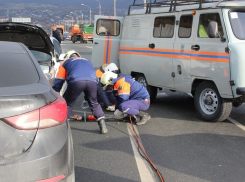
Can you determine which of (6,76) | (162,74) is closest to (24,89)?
(6,76)

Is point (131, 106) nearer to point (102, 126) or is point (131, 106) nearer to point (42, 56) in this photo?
point (102, 126)

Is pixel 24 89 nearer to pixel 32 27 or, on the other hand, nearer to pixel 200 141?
pixel 200 141

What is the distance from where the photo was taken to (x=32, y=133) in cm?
278

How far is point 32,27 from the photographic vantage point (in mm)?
8352

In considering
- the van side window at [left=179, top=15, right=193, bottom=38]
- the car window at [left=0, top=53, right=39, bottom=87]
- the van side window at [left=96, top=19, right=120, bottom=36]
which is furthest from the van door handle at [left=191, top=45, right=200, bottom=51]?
the car window at [left=0, top=53, right=39, bottom=87]

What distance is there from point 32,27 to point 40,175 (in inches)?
241

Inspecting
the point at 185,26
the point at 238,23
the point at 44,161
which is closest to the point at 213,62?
the point at 238,23

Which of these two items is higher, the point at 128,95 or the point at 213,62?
the point at 213,62

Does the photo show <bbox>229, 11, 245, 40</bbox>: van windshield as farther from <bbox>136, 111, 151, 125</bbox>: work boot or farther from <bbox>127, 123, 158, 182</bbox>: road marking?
<bbox>127, 123, 158, 182</bbox>: road marking

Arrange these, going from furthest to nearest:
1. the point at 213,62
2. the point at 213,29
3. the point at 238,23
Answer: the point at 213,62, the point at 238,23, the point at 213,29

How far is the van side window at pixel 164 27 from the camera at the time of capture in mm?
7941

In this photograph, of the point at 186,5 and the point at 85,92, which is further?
the point at 186,5

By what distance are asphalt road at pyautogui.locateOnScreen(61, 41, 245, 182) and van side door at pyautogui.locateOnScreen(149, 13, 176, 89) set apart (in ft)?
2.70

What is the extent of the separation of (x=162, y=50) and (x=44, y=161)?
5.64 metres
